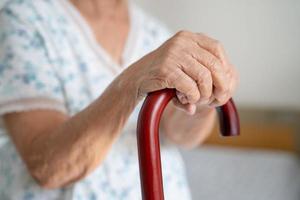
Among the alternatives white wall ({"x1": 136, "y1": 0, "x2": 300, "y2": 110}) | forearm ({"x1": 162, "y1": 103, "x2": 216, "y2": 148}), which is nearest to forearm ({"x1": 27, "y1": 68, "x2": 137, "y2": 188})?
forearm ({"x1": 162, "y1": 103, "x2": 216, "y2": 148})

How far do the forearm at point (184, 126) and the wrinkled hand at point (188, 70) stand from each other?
273 mm

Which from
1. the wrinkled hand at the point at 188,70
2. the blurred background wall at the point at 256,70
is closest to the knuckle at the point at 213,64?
the wrinkled hand at the point at 188,70

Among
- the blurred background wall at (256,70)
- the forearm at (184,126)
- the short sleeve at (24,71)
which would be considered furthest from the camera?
the blurred background wall at (256,70)

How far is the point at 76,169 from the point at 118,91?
0.14m

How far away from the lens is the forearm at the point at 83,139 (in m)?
0.62

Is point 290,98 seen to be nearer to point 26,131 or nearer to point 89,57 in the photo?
point 89,57

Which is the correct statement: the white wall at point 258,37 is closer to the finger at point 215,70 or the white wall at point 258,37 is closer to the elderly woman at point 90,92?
the elderly woman at point 90,92

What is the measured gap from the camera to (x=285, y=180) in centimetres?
163

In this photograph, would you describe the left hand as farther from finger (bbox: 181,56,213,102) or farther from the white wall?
the white wall

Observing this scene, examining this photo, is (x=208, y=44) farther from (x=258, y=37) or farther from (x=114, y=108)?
(x=258, y=37)

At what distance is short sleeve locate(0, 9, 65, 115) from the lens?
2.40ft

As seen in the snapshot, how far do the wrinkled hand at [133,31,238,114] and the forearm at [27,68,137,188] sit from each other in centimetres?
4

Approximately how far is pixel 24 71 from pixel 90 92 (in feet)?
0.43

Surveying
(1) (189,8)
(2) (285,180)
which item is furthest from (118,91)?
(1) (189,8)
